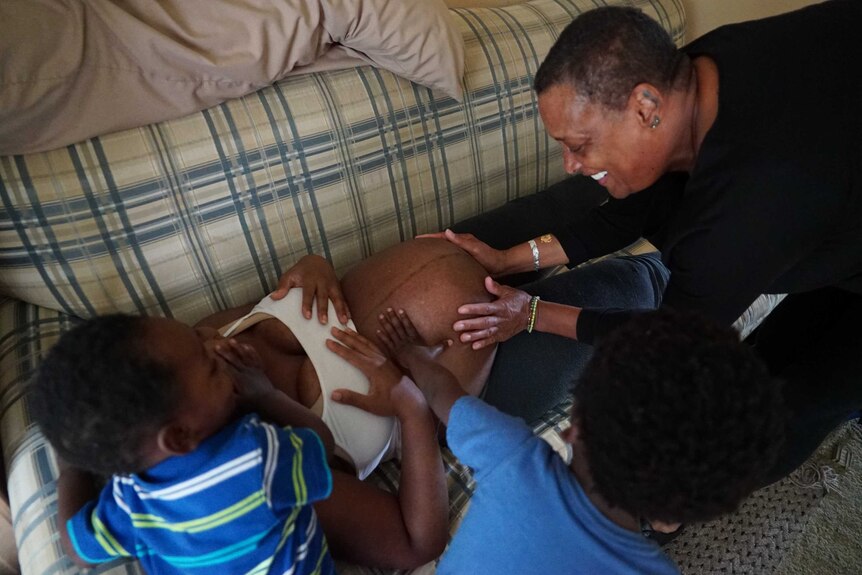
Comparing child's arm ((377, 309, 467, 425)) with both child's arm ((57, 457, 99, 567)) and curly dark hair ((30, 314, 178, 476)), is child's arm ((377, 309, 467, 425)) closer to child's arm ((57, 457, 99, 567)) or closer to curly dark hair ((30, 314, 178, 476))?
curly dark hair ((30, 314, 178, 476))

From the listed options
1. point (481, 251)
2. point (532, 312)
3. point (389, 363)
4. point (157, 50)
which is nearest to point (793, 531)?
point (532, 312)

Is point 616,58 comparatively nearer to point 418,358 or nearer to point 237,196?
point 418,358

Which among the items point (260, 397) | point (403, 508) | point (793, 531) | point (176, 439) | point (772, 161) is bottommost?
point (793, 531)

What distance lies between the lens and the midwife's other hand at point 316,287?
111cm

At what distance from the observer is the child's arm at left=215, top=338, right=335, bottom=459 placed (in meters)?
0.91

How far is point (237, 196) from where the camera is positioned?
1229mm

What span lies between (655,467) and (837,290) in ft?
3.18

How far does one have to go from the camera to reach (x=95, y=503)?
82 cm

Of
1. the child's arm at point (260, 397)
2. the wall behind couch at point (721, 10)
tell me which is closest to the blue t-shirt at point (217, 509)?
the child's arm at point (260, 397)

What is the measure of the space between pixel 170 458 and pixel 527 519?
48 cm

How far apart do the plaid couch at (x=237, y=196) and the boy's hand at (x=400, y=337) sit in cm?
25

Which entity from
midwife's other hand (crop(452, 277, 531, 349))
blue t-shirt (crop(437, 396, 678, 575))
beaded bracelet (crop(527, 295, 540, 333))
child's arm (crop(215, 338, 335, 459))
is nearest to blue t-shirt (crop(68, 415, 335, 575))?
child's arm (crop(215, 338, 335, 459))

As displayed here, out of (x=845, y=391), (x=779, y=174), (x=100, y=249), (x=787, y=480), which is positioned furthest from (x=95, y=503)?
(x=787, y=480)

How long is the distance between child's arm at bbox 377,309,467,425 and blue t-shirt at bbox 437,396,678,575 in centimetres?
18
